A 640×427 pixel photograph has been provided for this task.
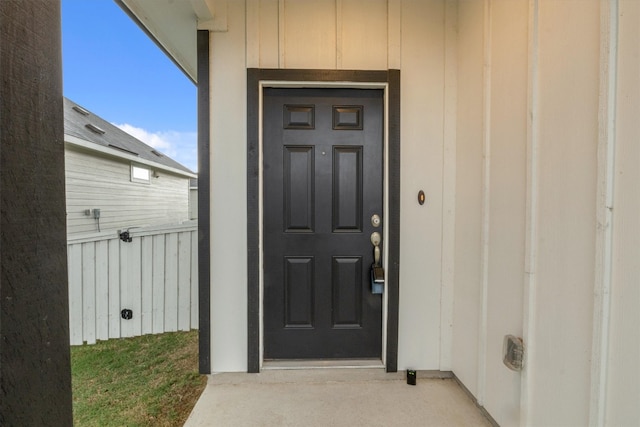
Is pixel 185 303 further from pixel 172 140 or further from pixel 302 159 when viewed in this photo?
pixel 172 140

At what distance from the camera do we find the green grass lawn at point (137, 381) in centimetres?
169

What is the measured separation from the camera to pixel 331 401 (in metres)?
1.69

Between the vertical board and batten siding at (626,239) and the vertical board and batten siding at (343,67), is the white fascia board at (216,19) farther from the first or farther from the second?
the vertical board and batten siding at (626,239)

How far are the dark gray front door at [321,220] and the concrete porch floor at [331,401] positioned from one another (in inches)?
6.4

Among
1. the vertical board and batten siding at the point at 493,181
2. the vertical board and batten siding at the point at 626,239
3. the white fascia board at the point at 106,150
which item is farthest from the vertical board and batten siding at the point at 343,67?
the white fascia board at the point at 106,150

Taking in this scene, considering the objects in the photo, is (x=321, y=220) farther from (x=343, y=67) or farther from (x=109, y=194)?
(x=109, y=194)

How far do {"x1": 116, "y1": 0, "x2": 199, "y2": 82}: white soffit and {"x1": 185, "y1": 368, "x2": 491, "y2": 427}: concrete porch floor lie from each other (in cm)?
249

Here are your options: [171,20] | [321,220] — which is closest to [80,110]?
[171,20]

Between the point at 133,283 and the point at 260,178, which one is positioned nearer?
the point at 260,178

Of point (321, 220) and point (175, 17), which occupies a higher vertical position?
point (175, 17)

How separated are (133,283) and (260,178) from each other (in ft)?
7.23

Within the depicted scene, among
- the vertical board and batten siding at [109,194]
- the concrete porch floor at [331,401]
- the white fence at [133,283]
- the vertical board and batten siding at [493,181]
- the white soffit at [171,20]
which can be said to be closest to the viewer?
the vertical board and batten siding at [493,181]

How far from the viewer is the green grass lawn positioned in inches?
66.7

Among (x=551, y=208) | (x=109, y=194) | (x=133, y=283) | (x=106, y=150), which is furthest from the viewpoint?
(x=109, y=194)
